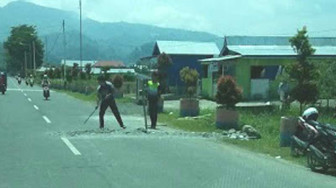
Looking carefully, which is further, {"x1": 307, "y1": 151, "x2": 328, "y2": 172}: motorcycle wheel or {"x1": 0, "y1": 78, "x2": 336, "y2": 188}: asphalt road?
{"x1": 307, "y1": 151, "x2": 328, "y2": 172}: motorcycle wheel

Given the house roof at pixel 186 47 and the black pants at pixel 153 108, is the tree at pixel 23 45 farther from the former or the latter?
the black pants at pixel 153 108

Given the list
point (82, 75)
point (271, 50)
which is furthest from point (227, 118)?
point (82, 75)

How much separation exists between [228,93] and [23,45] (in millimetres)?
126041

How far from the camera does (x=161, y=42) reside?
55375 millimetres

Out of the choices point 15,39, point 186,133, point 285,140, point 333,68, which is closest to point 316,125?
point 285,140

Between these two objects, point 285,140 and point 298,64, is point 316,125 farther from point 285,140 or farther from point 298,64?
point 298,64

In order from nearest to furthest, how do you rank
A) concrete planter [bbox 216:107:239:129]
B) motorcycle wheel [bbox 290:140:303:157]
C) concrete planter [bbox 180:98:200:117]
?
motorcycle wheel [bbox 290:140:303:157] → concrete planter [bbox 216:107:239:129] → concrete planter [bbox 180:98:200:117]

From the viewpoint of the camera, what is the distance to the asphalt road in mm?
9742

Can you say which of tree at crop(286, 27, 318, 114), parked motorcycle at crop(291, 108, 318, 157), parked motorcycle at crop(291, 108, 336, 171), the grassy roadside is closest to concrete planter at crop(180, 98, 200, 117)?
the grassy roadside

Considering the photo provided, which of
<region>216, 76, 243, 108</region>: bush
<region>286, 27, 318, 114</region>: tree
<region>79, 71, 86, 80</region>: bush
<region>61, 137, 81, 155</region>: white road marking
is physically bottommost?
<region>79, 71, 86, 80</region>: bush

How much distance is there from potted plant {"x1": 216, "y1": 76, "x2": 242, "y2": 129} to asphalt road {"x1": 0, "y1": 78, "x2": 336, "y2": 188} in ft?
9.58

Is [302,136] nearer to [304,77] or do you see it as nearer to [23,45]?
[304,77]

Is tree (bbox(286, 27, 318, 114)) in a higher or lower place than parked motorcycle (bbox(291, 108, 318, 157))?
higher

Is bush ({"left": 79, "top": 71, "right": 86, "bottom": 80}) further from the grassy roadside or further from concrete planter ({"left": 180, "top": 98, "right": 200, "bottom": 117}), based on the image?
concrete planter ({"left": 180, "top": 98, "right": 200, "bottom": 117})
